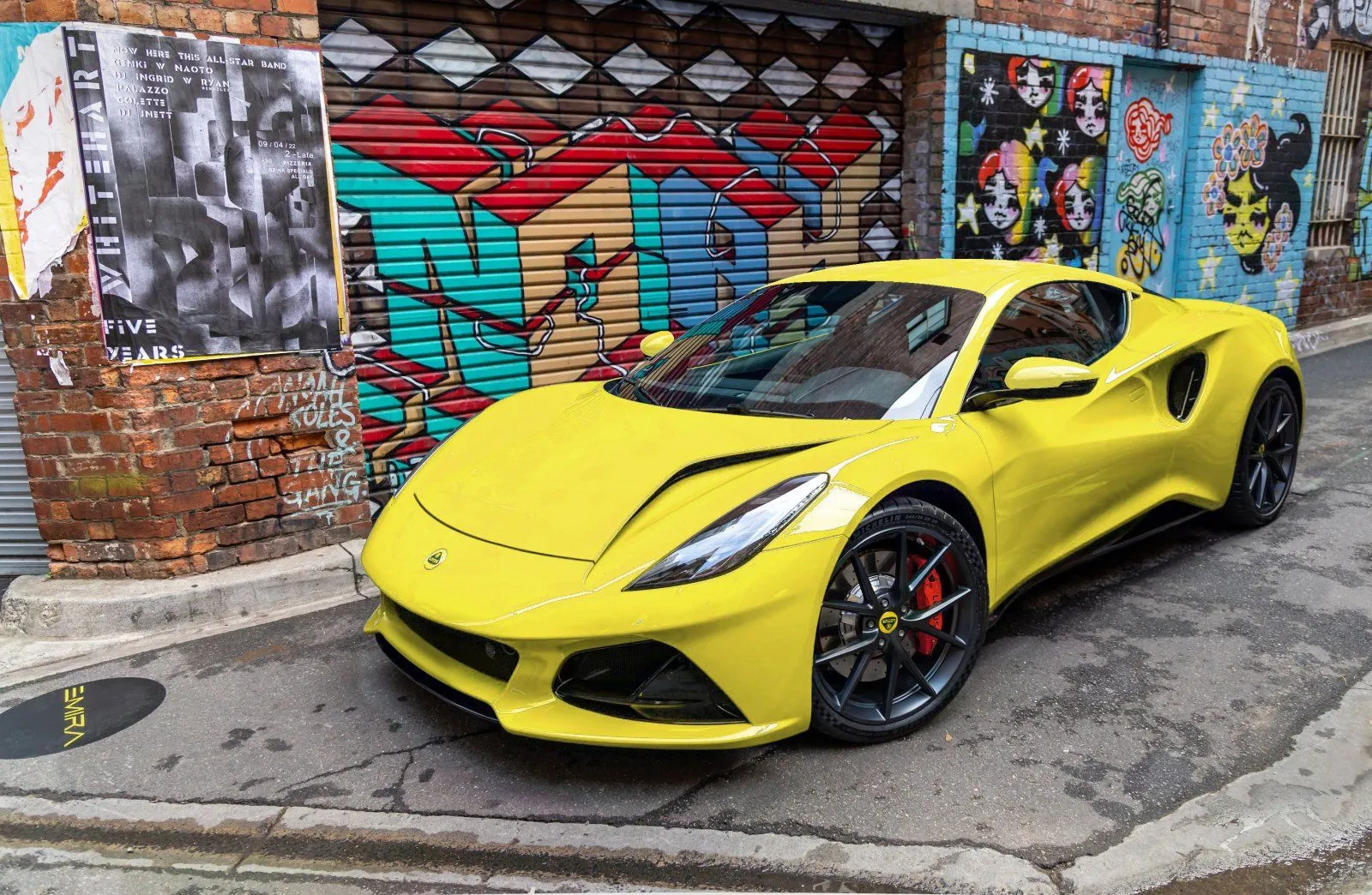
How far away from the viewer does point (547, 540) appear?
2684 millimetres

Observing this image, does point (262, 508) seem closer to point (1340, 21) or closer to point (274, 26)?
point (274, 26)

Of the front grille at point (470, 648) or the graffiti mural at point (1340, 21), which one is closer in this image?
the front grille at point (470, 648)

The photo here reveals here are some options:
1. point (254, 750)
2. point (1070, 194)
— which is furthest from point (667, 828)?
point (1070, 194)

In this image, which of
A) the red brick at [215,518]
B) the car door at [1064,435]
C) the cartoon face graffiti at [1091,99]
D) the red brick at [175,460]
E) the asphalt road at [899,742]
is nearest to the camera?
the asphalt road at [899,742]

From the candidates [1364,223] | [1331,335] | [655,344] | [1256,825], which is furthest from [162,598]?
[1364,223]

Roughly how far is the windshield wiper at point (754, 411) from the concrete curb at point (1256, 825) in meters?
1.47

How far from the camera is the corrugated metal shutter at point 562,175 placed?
5.08 metres

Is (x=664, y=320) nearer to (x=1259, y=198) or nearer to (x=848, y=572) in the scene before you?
(x=848, y=572)

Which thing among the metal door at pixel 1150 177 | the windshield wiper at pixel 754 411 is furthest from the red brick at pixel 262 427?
the metal door at pixel 1150 177

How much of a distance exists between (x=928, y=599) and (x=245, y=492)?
305 cm

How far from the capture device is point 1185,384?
4.02 metres

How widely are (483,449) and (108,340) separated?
1768 millimetres

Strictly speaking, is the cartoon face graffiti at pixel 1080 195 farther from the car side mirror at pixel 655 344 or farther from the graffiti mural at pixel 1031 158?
the car side mirror at pixel 655 344

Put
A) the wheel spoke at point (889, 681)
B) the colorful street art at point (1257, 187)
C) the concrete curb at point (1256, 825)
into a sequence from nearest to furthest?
the concrete curb at point (1256, 825)
the wheel spoke at point (889, 681)
the colorful street art at point (1257, 187)
